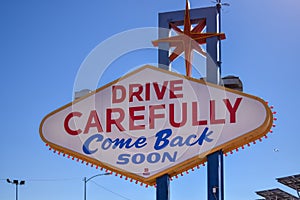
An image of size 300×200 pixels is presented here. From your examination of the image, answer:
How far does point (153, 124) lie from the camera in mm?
16109

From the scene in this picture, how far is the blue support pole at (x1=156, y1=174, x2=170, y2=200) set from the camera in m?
15.4

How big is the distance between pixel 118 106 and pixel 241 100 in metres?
3.20

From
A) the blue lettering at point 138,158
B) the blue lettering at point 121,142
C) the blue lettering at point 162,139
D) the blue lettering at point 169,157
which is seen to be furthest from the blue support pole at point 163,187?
the blue lettering at point 121,142

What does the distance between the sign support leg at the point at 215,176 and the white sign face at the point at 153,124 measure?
207mm

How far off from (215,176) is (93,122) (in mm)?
3567

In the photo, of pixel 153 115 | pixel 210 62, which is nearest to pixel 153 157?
pixel 153 115

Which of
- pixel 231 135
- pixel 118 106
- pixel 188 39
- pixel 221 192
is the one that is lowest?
pixel 221 192

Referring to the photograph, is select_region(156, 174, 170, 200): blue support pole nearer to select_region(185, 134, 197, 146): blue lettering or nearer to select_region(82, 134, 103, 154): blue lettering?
select_region(185, 134, 197, 146): blue lettering

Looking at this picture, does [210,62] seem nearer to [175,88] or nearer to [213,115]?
[175,88]

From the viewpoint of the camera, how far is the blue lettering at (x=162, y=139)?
15.8 metres

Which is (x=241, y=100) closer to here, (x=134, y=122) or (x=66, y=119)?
(x=134, y=122)

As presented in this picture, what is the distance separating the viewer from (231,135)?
49.9 feet

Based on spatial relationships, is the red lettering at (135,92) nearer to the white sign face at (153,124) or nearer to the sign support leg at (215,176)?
the white sign face at (153,124)

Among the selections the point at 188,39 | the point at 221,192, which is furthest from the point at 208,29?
the point at 221,192
